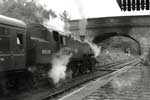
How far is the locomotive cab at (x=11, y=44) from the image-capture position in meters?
10.2

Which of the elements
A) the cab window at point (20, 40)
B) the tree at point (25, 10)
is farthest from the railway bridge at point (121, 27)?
the cab window at point (20, 40)

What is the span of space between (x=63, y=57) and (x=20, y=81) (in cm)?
454

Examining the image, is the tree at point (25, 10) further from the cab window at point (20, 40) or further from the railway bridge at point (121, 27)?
the cab window at point (20, 40)

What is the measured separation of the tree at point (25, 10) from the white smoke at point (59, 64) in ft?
37.9

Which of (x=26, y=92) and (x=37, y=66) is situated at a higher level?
(x=37, y=66)

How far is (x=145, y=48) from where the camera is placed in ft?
138

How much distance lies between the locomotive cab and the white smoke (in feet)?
11.8

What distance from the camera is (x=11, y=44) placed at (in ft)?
35.1

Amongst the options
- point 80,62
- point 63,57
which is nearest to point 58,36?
point 63,57

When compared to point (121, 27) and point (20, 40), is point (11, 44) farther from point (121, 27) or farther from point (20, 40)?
point (121, 27)

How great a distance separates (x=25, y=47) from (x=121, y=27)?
33.0 m

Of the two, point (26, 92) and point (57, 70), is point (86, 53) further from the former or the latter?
point (26, 92)

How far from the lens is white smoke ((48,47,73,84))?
15.1m

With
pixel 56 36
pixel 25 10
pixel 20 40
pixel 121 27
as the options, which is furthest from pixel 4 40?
pixel 121 27
